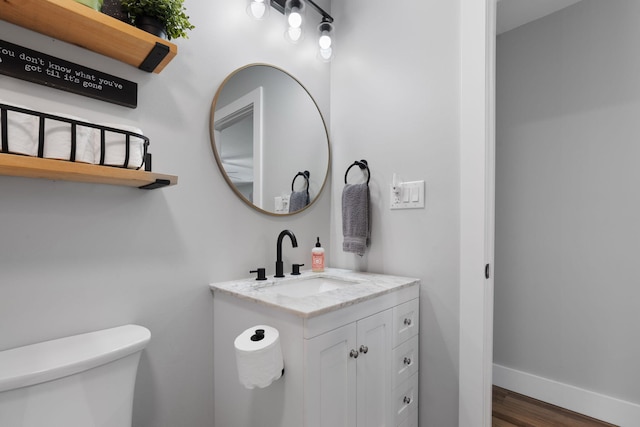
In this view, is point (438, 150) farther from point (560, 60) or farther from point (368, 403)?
point (560, 60)

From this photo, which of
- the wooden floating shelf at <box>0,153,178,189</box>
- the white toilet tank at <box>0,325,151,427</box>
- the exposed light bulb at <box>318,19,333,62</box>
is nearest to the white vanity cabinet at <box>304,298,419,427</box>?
the white toilet tank at <box>0,325,151,427</box>

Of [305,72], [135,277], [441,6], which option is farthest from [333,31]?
[135,277]

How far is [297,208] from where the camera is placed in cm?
164

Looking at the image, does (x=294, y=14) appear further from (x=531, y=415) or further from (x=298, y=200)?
(x=531, y=415)

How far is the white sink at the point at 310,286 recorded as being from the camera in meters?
1.37

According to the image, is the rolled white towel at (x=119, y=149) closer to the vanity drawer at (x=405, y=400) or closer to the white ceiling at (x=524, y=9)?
the vanity drawer at (x=405, y=400)

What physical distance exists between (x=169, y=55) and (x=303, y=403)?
1.23 metres

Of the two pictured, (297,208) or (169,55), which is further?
(297,208)

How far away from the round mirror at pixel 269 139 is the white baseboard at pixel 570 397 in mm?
1873

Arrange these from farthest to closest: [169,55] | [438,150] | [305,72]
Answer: [305,72], [438,150], [169,55]

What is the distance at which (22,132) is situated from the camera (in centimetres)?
74

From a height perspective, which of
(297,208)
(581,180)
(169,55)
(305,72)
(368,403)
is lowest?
(368,403)

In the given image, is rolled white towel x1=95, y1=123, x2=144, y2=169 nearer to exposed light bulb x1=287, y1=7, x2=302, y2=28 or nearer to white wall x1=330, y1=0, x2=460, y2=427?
exposed light bulb x1=287, y1=7, x2=302, y2=28

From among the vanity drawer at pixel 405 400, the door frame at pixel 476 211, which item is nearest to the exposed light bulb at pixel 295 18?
the door frame at pixel 476 211
